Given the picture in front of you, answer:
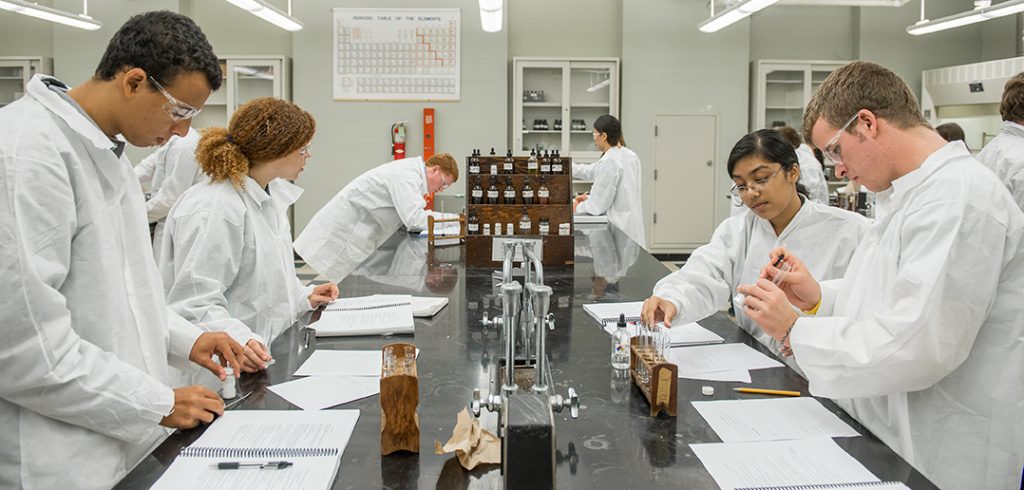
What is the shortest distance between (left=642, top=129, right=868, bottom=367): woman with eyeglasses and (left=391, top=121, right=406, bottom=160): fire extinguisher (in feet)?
17.9

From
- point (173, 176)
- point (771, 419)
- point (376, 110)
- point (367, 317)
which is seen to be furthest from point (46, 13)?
Result: point (771, 419)

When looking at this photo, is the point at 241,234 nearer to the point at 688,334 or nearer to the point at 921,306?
the point at 688,334

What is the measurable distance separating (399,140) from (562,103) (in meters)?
1.75

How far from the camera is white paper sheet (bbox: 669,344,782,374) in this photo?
67.4 inches

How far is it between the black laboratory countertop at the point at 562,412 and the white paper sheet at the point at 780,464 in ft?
0.09

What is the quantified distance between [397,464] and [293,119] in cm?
134

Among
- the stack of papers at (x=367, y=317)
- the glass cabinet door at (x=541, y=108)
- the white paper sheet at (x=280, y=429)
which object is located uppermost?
the glass cabinet door at (x=541, y=108)

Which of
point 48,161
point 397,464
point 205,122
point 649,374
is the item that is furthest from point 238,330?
point 205,122

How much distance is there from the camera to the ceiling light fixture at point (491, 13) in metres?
5.55

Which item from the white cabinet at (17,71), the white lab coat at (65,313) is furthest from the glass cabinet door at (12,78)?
the white lab coat at (65,313)

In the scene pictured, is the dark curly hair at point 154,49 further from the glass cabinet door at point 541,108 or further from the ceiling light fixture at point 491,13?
the glass cabinet door at point 541,108

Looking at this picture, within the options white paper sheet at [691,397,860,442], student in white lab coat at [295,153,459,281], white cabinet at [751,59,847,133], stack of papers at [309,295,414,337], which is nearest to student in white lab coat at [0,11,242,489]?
stack of papers at [309,295,414,337]

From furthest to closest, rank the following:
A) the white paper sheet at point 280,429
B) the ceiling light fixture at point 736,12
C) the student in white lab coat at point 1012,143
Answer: the ceiling light fixture at point 736,12
the student in white lab coat at point 1012,143
the white paper sheet at point 280,429

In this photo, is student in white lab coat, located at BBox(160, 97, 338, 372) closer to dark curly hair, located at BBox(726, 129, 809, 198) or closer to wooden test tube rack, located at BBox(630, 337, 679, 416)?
wooden test tube rack, located at BBox(630, 337, 679, 416)
